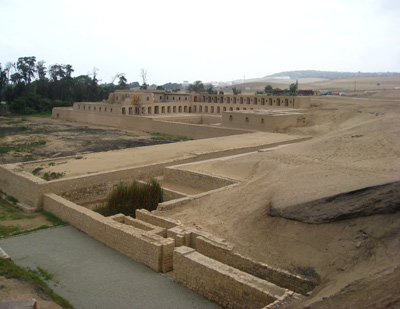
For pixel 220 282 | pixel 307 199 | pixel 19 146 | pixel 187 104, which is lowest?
pixel 220 282

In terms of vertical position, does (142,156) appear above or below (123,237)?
above

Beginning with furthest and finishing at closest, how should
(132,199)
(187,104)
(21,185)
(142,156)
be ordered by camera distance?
(187,104), (142,156), (21,185), (132,199)

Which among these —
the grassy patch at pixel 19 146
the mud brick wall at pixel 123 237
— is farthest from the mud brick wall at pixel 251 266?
the grassy patch at pixel 19 146

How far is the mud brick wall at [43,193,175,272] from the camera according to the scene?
25.8 ft

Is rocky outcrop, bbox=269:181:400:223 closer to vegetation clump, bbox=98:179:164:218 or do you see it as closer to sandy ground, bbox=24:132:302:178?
vegetation clump, bbox=98:179:164:218

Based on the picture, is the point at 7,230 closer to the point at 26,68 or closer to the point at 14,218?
the point at 14,218

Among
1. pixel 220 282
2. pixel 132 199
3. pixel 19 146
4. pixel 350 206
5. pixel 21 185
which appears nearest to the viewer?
pixel 220 282

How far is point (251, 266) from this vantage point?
6.95 metres

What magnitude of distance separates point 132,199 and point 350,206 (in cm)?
600

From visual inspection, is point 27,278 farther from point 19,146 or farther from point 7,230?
point 19,146

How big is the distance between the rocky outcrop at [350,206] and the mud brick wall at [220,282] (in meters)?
1.77

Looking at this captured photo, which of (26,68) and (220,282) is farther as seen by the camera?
(26,68)

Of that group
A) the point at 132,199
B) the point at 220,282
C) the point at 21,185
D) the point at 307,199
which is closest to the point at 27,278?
the point at 220,282

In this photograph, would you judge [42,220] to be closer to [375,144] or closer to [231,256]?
[231,256]
